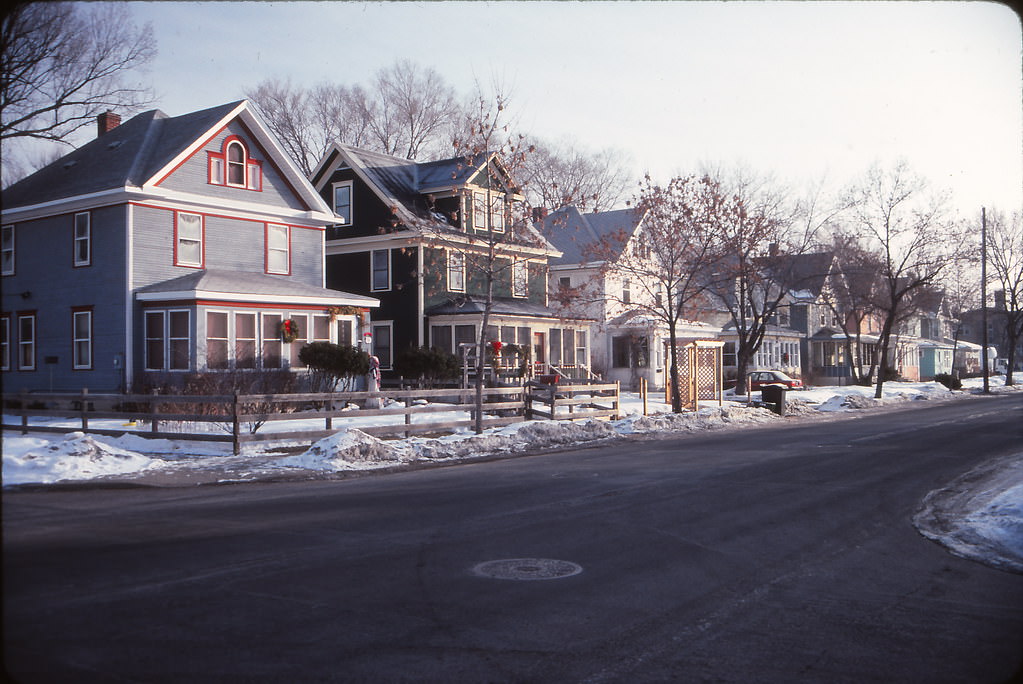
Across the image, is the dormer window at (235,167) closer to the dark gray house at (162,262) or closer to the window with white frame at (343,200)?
the dark gray house at (162,262)

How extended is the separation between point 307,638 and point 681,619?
2.63m

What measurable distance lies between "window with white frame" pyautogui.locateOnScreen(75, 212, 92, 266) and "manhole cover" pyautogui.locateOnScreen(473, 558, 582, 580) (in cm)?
2375

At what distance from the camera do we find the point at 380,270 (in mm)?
37500

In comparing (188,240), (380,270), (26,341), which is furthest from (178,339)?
(380,270)

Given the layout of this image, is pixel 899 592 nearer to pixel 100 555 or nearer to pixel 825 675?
pixel 825 675

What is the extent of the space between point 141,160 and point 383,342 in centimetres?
1258

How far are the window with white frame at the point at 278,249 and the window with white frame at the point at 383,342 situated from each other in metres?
6.63

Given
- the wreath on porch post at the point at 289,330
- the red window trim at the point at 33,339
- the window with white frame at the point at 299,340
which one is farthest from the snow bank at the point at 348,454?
the red window trim at the point at 33,339

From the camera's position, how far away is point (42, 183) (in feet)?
100.0

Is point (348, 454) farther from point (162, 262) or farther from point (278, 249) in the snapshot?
point (278, 249)

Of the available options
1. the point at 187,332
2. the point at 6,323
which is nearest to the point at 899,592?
the point at 187,332

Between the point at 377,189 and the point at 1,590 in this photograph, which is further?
the point at 377,189

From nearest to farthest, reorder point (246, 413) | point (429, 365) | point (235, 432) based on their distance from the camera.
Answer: point (235, 432)
point (246, 413)
point (429, 365)

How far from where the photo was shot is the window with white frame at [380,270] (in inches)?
1468
